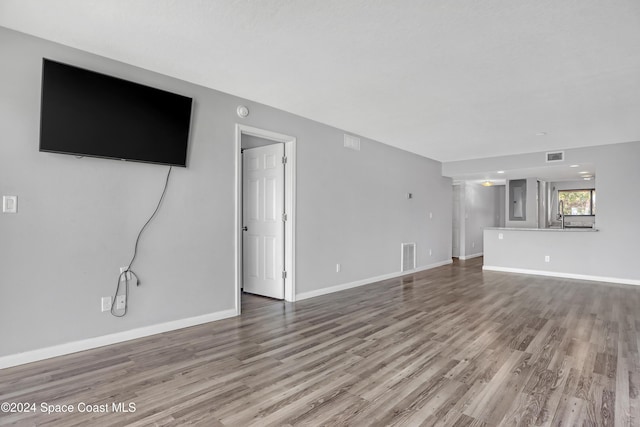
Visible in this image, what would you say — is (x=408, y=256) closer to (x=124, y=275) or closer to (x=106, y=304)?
(x=124, y=275)

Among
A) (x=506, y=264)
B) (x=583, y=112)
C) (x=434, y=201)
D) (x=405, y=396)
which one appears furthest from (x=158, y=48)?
(x=506, y=264)

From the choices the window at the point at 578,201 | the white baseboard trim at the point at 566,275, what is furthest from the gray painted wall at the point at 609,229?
the window at the point at 578,201

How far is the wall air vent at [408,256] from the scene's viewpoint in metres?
6.86

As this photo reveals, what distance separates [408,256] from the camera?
7.02 m

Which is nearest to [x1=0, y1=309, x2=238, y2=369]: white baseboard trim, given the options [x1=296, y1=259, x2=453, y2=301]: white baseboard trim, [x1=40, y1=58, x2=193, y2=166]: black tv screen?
[x1=296, y1=259, x2=453, y2=301]: white baseboard trim

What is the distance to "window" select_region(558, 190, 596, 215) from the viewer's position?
10953 mm

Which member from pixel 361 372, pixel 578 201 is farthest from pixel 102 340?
pixel 578 201

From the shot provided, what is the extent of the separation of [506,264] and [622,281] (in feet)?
6.42

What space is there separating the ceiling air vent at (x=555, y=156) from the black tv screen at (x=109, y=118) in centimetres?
683

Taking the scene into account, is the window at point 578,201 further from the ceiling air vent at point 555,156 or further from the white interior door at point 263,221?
the white interior door at point 263,221

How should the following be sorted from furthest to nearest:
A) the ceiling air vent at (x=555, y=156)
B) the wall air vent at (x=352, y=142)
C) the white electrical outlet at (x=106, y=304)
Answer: the ceiling air vent at (x=555, y=156)
the wall air vent at (x=352, y=142)
the white electrical outlet at (x=106, y=304)

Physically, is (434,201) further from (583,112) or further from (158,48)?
(158,48)

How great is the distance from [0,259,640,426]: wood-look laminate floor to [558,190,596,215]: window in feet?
28.1

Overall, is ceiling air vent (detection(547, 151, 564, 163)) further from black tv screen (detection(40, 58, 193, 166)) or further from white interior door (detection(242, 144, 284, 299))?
black tv screen (detection(40, 58, 193, 166))
